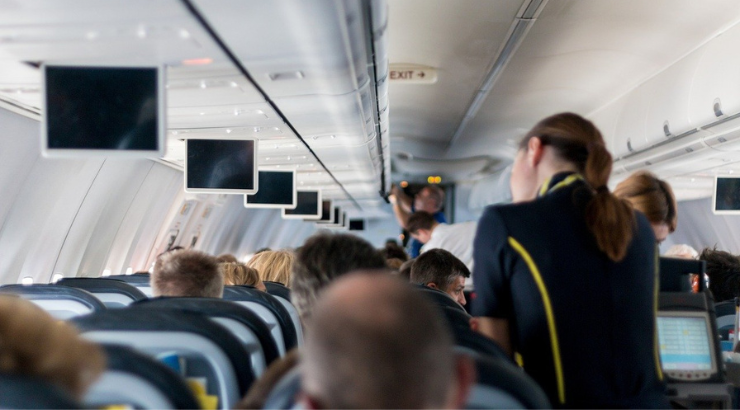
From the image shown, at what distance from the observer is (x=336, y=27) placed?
421 cm

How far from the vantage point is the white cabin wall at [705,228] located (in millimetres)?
15367

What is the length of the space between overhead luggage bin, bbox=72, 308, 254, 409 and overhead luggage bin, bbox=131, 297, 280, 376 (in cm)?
29

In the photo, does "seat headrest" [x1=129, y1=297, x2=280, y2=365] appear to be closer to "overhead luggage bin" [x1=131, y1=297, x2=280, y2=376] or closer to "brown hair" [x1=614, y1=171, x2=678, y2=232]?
"overhead luggage bin" [x1=131, y1=297, x2=280, y2=376]

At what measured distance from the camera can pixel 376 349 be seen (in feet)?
4.17

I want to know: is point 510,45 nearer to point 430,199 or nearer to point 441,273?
point 430,199

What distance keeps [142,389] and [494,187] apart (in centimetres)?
1961

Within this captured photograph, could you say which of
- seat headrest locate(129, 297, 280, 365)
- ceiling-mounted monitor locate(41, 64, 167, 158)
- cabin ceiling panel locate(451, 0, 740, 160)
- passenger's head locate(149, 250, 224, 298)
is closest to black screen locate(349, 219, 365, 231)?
cabin ceiling panel locate(451, 0, 740, 160)

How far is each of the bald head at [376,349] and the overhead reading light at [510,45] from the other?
257 inches

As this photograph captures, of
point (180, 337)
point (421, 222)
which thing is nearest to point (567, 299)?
point (180, 337)

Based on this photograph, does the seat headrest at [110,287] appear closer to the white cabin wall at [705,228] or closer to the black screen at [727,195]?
the black screen at [727,195]

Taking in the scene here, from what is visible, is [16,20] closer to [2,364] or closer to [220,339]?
[220,339]

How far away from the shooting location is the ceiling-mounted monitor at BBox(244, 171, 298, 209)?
1122 centimetres

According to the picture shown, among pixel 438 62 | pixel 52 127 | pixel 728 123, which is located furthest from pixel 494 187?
pixel 52 127

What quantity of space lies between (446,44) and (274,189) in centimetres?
319
